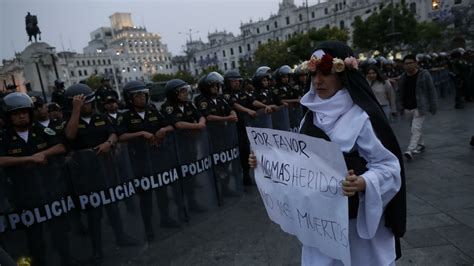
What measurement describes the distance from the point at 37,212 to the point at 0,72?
420 inches

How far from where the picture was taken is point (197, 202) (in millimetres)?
5258

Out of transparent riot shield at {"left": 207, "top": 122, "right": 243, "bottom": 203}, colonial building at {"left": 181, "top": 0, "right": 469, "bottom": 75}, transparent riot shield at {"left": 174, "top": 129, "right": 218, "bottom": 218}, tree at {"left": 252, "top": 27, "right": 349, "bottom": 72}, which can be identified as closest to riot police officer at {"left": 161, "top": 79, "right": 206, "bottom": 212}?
transparent riot shield at {"left": 174, "top": 129, "right": 218, "bottom": 218}

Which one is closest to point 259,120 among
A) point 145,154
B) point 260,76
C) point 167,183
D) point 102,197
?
point 260,76

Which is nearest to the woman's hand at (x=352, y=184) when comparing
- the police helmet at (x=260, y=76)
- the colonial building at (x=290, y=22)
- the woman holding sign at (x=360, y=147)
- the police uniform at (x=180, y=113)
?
the woman holding sign at (x=360, y=147)

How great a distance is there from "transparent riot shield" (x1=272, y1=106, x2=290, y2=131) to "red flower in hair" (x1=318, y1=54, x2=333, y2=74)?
4837 millimetres

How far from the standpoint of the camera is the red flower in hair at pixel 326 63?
2086 mm

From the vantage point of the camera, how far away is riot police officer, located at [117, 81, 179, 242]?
4.48m

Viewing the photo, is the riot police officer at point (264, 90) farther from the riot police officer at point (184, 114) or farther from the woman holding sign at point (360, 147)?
the woman holding sign at point (360, 147)

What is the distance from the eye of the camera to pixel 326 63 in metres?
2.09

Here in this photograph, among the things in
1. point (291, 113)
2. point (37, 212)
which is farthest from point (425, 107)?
point (37, 212)

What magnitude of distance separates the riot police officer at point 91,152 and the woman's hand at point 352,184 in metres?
3.04

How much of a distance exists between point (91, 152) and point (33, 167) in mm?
596

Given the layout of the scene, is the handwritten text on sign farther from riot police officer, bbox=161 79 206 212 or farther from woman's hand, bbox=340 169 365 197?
riot police officer, bbox=161 79 206 212

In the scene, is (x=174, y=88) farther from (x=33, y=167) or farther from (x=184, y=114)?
(x=33, y=167)
